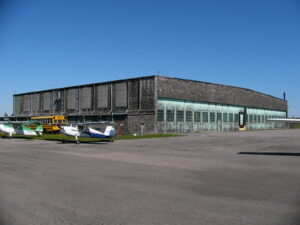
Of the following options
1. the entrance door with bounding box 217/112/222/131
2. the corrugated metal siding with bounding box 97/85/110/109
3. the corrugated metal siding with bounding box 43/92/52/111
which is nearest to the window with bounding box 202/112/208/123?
the entrance door with bounding box 217/112/222/131

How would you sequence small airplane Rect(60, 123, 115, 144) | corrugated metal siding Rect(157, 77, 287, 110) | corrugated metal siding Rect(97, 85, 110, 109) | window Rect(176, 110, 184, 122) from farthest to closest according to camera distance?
corrugated metal siding Rect(97, 85, 110, 109), window Rect(176, 110, 184, 122), corrugated metal siding Rect(157, 77, 287, 110), small airplane Rect(60, 123, 115, 144)

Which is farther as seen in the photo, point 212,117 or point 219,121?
point 219,121

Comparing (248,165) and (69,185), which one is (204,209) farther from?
(248,165)

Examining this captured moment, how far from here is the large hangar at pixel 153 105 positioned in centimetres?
4159

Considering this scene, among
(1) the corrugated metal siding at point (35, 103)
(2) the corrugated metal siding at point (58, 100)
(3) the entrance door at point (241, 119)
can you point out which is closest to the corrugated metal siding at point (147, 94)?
(2) the corrugated metal siding at point (58, 100)

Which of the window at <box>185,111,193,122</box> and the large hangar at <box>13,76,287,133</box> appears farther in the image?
the window at <box>185,111,193,122</box>

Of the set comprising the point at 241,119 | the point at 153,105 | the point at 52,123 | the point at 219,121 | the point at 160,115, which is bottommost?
the point at 52,123

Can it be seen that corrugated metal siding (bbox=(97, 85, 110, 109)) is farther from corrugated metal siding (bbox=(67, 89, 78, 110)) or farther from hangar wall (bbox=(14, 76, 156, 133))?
corrugated metal siding (bbox=(67, 89, 78, 110))

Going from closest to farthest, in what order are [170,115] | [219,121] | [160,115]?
[160,115]
[170,115]
[219,121]

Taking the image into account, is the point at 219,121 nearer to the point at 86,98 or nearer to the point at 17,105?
the point at 86,98

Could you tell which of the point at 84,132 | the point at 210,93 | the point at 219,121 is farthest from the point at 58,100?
the point at 84,132

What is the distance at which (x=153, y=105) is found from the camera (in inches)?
1603

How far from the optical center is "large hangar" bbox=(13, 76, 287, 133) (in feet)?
136

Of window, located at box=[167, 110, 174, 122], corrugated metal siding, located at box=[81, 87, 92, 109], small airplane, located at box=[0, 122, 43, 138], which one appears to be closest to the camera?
small airplane, located at box=[0, 122, 43, 138]
